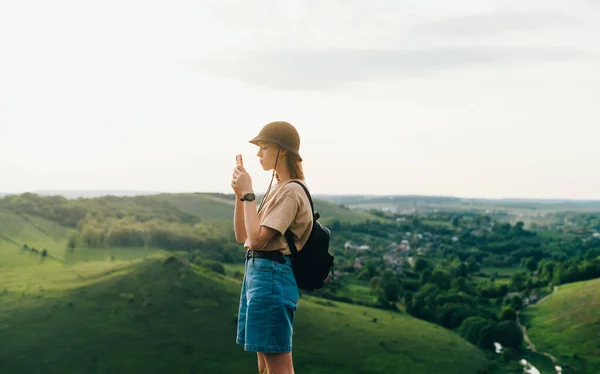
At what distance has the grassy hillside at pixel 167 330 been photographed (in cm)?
6381

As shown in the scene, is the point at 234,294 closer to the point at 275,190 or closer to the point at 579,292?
the point at 579,292

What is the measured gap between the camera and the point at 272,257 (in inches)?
185

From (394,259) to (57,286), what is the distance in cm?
7763

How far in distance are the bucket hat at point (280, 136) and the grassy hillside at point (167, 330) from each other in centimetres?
6192

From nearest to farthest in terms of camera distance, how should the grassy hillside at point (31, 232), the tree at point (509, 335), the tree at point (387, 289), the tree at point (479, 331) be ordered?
1. the tree at point (509, 335)
2. the tree at point (479, 331)
3. the tree at point (387, 289)
4. the grassy hillside at point (31, 232)

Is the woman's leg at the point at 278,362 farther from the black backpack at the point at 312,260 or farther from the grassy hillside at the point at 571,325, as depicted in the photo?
the grassy hillside at the point at 571,325

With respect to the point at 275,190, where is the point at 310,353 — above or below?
below

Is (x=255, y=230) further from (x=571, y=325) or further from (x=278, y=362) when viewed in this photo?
(x=571, y=325)

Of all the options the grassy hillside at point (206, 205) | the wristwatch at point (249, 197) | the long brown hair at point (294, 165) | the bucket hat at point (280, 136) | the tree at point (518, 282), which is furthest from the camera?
the grassy hillside at point (206, 205)

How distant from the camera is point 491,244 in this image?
162 metres

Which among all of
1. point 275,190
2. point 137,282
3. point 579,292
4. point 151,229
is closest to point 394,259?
point 579,292

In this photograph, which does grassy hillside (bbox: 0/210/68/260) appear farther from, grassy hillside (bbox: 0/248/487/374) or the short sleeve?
the short sleeve

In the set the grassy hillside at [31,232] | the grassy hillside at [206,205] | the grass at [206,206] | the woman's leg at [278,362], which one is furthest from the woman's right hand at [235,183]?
the grassy hillside at [206,205]

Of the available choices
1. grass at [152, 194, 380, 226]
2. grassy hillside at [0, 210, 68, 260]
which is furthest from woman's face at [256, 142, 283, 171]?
grass at [152, 194, 380, 226]
